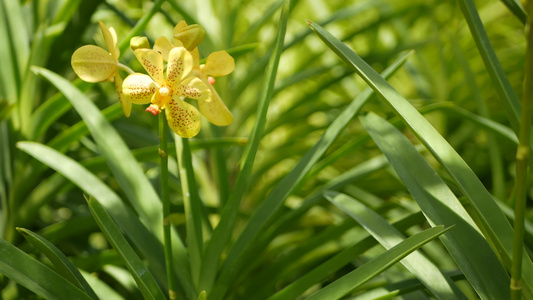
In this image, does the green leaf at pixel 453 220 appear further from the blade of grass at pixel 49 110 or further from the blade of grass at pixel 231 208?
the blade of grass at pixel 49 110

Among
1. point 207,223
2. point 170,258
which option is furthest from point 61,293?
point 207,223

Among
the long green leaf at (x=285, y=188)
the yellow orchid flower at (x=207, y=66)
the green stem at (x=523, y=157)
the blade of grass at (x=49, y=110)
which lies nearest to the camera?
the green stem at (x=523, y=157)

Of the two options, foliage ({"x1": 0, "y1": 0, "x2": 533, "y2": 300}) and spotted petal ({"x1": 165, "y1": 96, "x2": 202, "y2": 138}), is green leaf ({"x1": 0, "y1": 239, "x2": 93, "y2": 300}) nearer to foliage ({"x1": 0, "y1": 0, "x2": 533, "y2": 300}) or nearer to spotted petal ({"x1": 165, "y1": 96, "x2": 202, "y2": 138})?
foliage ({"x1": 0, "y1": 0, "x2": 533, "y2": 300})

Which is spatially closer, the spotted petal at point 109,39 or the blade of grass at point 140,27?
the spotted petal at point 109,39

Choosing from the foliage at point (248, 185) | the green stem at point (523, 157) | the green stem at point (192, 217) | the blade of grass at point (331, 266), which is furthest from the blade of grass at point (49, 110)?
the green stem at point (523, 157)

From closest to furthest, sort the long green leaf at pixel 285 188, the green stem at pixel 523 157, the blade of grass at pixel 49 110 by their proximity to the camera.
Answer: the green stem at pixel 523 157, the long green leaf at pixel 285 188, the blade of grass at pixel 49 110

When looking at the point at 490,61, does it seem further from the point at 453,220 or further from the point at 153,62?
the point at 153,62

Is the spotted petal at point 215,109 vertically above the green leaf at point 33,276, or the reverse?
the spotted petal at point 215,109
